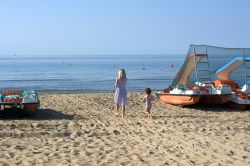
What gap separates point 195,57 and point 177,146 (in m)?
8.17

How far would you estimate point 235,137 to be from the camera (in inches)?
377

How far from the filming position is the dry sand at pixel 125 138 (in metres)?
7.47

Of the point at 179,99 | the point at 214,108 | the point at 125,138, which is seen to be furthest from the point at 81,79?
the point at 125,138

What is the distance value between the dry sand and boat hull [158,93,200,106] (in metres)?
0.66

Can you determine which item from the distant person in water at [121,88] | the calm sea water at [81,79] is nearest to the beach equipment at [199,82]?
the distant person in water at [121,88]

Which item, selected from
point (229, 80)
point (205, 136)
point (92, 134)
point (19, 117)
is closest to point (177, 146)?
point (205, 136)

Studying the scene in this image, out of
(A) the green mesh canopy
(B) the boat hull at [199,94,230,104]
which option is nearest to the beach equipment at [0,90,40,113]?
(B) the boat hull at [199,94,230,104]

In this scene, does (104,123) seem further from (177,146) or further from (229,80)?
(229,80)

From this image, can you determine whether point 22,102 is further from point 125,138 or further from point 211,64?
point 211,64

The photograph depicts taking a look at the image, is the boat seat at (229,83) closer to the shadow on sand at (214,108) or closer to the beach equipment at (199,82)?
the beach equipment at (199,82)

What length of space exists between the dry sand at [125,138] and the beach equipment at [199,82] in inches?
38.5

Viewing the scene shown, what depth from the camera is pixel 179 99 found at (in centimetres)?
1598

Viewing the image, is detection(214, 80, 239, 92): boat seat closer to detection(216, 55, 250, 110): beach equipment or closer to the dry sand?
detection(216, 55, 250, 110): beach equipment

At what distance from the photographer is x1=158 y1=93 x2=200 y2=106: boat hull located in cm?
1530
